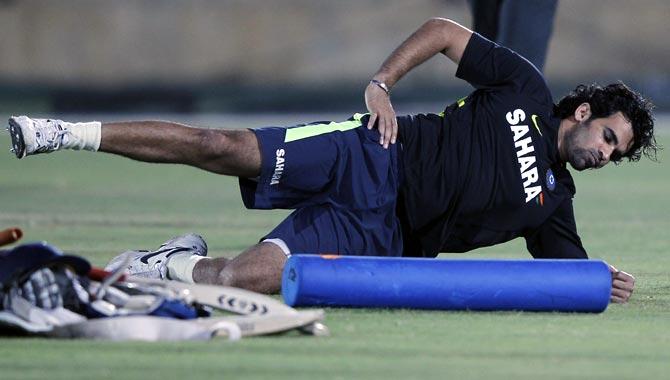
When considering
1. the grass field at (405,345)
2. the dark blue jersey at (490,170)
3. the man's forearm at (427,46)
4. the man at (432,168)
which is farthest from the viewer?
the man's forearm at (427,46)

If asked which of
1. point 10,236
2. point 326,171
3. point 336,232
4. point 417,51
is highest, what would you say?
point 417,51

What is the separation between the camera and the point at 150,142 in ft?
20.8

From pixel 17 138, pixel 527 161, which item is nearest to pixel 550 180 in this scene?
pixel 527 161

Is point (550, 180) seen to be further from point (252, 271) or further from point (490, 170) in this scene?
point (252, 271)

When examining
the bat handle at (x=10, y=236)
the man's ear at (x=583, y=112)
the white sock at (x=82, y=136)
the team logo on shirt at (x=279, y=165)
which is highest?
the man's ear at (x=583, y=112)

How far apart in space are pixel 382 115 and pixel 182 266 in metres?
1.13

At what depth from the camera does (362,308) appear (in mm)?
6133

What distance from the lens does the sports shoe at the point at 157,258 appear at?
22.4 feet

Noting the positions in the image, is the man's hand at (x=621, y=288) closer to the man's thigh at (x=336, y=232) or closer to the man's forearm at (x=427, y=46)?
the man's thigh at (x=336, y=232)

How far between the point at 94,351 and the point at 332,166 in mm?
2198

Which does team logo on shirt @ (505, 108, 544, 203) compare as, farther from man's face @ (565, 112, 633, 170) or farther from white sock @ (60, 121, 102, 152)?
white sock @ (60, 121, 102, 152)

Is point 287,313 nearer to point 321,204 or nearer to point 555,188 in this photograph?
point 321,204

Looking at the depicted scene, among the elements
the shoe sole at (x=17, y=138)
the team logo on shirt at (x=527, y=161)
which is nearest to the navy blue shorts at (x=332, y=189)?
the team logo on shirt at (x=527, y=161)

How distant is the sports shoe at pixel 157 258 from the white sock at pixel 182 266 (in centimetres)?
3
